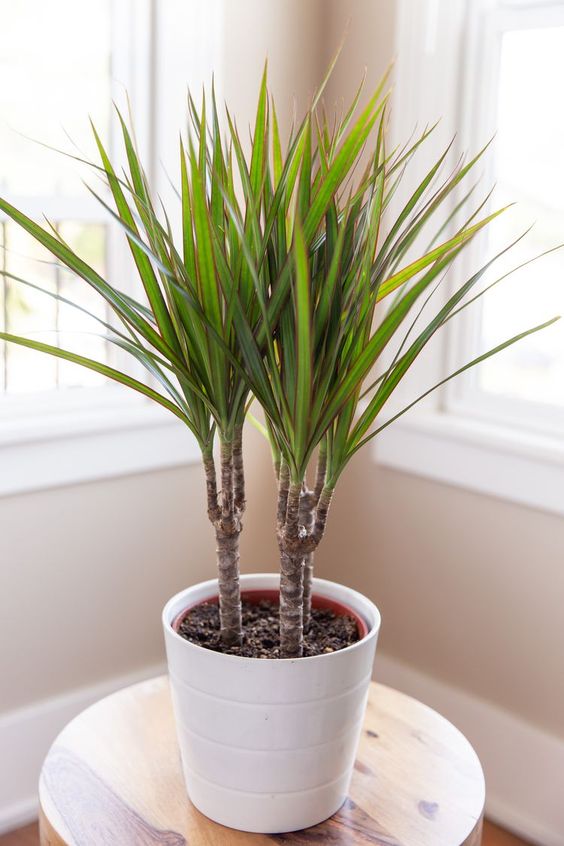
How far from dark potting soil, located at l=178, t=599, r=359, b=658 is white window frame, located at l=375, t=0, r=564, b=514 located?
2.38 feet

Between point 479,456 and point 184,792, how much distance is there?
968mm

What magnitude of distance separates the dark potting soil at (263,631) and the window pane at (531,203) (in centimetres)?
91

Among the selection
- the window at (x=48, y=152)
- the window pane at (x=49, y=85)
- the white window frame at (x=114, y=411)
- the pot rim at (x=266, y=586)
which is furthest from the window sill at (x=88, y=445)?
the pot rim at (x=266, y=586)

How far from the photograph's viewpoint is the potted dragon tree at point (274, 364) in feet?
3.06

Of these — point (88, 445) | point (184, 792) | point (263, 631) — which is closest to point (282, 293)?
point (263, 631)

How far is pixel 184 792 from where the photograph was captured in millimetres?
1125

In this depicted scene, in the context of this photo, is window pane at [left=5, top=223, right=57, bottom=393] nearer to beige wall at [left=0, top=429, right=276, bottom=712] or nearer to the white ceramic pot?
beige wall at [left=0, top=429, right=276, bottom=712]

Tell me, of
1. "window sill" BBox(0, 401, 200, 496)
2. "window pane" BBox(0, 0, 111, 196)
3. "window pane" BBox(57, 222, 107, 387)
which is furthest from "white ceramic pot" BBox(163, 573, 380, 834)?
"window pane" BBox(0, 0, 111, 196)

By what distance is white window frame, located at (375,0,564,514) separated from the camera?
5.85 ft

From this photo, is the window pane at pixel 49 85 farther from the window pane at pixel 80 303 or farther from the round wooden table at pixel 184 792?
the round wooden table at pixel 184 792

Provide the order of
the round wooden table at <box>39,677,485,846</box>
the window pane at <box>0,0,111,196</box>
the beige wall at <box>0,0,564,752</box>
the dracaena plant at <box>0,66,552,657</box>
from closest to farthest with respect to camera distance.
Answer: the dracaena plant at <box>0,66,552,657</box> < the round wooden table at <box>39,677,485,846</box> < the window pane at <box>0,0,111,196</box> < the beige wall at <box>0,0,564,752</box>

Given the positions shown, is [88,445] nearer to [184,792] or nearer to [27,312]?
[27,312]

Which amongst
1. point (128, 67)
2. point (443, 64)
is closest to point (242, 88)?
point (128, 67)

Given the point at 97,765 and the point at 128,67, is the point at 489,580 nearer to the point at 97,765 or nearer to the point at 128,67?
the point at 97,765
